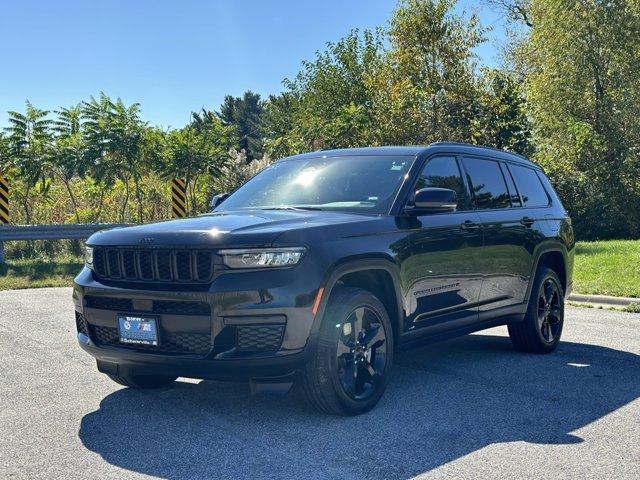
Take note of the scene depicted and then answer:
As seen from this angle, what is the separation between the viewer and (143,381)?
5.68 metres

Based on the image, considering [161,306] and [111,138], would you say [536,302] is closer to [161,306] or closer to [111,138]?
[161,306]

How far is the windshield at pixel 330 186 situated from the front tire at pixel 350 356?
0.82 m

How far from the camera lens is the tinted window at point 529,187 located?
24.3 ft

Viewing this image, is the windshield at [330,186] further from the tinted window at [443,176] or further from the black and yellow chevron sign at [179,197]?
the black and yellow chevron sign at [179,197]

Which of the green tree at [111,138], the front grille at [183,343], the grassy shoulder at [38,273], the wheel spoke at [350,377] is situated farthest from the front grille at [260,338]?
the green tree at [111,138]

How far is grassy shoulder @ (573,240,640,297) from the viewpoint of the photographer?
11984 millimetres

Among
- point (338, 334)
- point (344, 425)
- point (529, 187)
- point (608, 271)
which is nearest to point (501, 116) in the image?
point (608, 271)

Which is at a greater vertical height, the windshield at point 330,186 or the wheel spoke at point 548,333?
the windshield at point 330,186

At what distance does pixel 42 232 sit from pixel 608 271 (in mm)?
11065

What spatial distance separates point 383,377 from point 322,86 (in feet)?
103

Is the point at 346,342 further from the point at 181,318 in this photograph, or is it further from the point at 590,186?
the point at 590,186

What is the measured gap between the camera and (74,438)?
15.2 ft

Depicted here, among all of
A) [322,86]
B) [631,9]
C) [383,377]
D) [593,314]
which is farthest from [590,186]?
[383,377]

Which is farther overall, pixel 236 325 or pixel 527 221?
pixel 527 221
